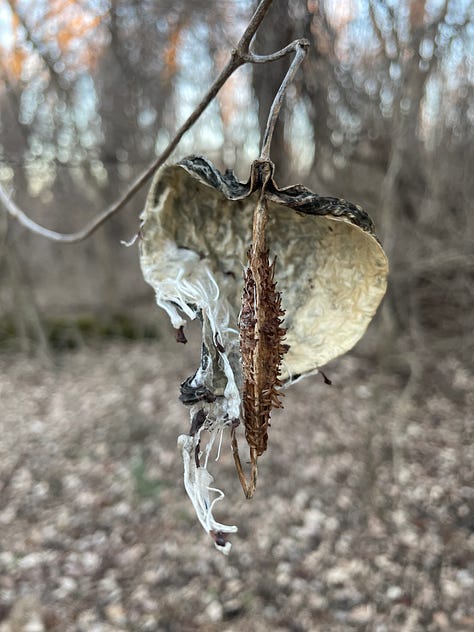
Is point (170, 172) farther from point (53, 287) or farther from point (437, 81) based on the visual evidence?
point (53, 287)

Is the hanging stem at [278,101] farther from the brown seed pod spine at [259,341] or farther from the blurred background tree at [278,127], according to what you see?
the blurred background tree at [278,127]

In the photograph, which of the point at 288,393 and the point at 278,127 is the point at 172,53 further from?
the point at 288,393

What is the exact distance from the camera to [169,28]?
5.65m

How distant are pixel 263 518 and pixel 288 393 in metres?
1.55

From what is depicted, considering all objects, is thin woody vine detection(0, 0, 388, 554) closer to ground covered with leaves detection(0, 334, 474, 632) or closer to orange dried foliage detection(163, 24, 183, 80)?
ground covered with leaves detection(0, 334, 474, 632)

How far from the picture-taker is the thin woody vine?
37.4 inches

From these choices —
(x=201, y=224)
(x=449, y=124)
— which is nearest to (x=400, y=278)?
(x=449, y=124)

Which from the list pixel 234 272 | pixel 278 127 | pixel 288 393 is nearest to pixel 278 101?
pixel 234 272

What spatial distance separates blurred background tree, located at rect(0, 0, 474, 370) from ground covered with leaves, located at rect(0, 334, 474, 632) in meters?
0.80

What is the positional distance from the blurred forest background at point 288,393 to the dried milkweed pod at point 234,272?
2127 mm

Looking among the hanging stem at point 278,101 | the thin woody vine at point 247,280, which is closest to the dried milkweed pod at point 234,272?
the thin woody vine at point 247,280

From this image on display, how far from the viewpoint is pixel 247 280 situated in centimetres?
95

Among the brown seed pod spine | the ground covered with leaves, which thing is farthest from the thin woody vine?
the ground covered with leaves

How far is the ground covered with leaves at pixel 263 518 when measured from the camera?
10.5ft
